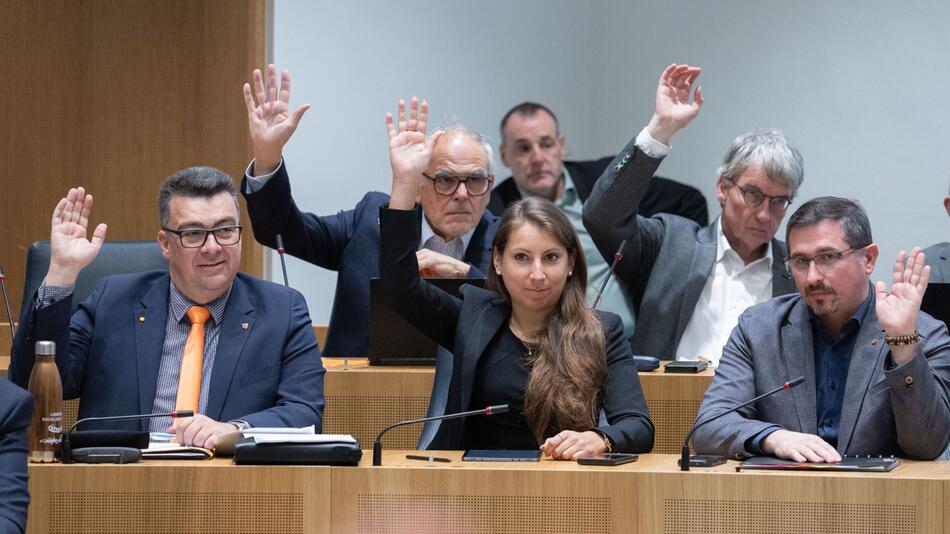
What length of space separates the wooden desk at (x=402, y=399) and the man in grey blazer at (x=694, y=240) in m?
0.42

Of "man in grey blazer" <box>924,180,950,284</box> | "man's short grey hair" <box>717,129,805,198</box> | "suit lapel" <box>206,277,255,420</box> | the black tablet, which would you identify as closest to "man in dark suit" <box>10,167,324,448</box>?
"suit lapel" <box>206,277,255,420</box>

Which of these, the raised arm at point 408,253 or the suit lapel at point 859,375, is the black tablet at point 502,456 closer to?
the raised arm at point 408,253

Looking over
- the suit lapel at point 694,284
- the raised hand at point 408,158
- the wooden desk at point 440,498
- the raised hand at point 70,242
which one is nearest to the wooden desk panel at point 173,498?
the wooden desk at point 440,498

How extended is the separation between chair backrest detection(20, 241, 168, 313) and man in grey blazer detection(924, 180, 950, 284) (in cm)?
219

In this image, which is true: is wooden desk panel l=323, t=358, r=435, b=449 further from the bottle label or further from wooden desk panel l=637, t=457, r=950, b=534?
wooden desk panel l=637, t=457, r=950, b=534

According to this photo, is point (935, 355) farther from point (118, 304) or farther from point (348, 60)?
point (348, 60)

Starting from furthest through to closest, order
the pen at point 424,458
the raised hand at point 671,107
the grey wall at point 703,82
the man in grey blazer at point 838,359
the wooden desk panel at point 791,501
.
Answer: the grey wall at point 703,82, the raised hand at point 671,107, the man in grey blazer at point 838,359, the pen at point 424,458, the wooden desk panel at point 791,501

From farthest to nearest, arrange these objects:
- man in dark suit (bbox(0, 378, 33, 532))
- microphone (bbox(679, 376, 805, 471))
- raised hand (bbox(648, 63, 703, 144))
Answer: raised hand (bbox(648, 63, 703, 144))
microphone (bbox(679, 376, 805, 471))
man in dark suit (bbox(0, 378, 33, 532))

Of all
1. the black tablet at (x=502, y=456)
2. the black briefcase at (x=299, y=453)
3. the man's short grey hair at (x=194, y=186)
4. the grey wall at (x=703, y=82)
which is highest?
the grey wall at (x=703, y=82)

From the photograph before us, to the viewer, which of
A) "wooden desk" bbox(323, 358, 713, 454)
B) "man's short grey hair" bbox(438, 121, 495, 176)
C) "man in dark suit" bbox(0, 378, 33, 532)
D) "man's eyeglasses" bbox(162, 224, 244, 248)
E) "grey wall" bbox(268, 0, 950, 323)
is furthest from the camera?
"grey wall" bbox(268, 0, 950, 323)

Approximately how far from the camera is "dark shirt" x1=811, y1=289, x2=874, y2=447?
290cm

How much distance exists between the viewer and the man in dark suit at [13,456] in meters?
2.17

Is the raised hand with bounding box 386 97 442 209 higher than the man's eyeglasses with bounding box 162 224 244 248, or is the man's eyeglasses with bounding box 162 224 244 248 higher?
the raised hand with bounding box 386 97 442 209

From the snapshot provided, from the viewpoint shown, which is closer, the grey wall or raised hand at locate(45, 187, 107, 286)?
raised hand at locate(45, 187, 107, 286)
